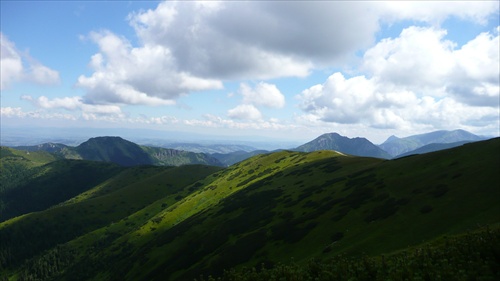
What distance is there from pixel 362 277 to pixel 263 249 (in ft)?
164

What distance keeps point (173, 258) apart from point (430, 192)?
278ft

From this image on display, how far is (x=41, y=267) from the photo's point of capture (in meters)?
199

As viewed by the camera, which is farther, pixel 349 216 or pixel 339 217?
pixel 339 217

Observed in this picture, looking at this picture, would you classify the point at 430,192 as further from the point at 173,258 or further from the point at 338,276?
the point at 173,258

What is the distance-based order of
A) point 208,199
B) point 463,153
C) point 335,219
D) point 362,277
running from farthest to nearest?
point 208,199 < point 463,153 < point 335,219 < point 362,277

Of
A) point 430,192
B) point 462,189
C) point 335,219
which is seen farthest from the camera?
point 335,219

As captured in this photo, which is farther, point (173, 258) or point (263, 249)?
point (173, 258)

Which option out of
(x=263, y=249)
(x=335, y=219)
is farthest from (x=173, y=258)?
(x=335, y=219)

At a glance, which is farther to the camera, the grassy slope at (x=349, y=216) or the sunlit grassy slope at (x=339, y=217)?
the sunlit grassy slope at (x=339, y=217)

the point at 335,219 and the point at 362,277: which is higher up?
the point at 362,277

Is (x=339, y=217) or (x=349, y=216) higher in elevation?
(x=349, y=216)

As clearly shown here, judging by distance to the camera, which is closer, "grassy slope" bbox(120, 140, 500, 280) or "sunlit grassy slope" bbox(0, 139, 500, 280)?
"grassy slope" bbox(120, 140, 500, 280)

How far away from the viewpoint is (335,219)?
66.6 meters

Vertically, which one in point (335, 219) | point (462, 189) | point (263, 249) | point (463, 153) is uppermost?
point (463, 153)
